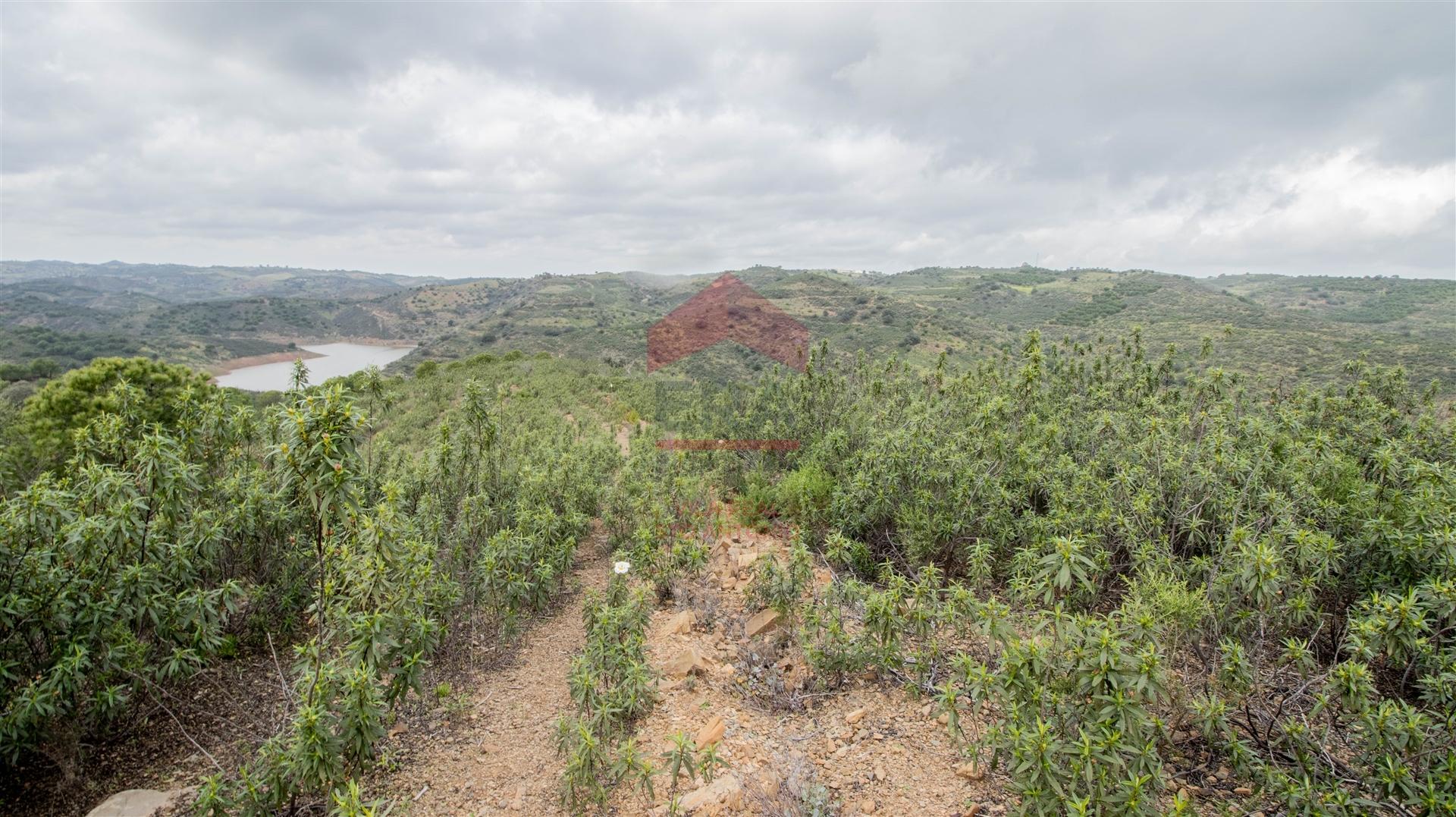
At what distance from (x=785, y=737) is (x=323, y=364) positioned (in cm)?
7237

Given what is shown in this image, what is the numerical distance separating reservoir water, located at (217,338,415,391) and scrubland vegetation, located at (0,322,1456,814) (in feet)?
151

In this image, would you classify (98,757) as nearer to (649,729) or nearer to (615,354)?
(649,729)

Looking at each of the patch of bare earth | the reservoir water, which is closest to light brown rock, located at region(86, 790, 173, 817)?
the patch of bare earth

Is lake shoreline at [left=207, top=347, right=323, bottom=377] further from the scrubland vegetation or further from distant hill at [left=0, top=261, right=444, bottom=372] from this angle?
the scrubland vegetation

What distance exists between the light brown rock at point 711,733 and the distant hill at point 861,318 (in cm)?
1087

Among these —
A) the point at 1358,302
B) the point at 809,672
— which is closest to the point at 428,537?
the point at 809,672

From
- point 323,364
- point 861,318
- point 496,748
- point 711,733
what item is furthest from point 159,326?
point 711,733

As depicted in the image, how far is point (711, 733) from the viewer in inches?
192

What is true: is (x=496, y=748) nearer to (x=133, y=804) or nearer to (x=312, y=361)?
(x=133, y=804)

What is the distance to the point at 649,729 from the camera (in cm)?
512

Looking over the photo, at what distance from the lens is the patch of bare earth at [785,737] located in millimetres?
4207

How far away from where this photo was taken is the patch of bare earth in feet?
13.8

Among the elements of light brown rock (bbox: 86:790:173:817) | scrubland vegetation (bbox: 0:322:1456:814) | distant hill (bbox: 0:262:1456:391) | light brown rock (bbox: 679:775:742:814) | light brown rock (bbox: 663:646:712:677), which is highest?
distant hill (bbox: 0:262:1456:391)

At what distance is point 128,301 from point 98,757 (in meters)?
183
